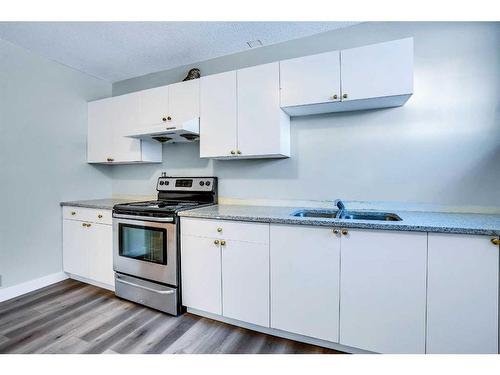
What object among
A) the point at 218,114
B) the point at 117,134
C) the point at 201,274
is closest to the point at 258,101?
the point at 218,114

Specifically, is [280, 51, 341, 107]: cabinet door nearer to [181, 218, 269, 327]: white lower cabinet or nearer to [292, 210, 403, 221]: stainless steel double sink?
[292, 210, 403, 221]: stainless steel double sink

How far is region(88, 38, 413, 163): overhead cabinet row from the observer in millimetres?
1717

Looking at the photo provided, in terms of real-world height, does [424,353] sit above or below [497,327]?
below

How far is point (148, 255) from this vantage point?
2145 mm

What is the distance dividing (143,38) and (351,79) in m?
1.86

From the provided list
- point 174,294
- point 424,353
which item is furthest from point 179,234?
point 424,353

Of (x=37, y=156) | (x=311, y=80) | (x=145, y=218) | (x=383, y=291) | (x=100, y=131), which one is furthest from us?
(x=100, y=131)

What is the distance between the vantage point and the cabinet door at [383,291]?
139 cm

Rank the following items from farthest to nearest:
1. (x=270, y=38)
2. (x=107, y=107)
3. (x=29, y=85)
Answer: (x=107, y=107), (x=29, y=85), (x=270, y=38)

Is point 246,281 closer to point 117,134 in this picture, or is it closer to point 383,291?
point 383,291

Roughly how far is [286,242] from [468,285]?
0.99 meters

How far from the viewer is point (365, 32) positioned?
80.9 inches
